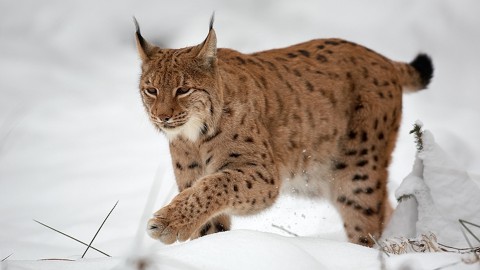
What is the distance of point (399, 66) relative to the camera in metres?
6.58

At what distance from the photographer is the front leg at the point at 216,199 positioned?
4301mm

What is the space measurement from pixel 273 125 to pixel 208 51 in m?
0.93

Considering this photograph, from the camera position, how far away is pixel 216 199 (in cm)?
465

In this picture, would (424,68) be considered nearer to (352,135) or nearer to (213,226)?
(352,135)

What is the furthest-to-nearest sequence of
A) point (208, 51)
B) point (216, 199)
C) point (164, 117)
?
point (208, 51) < point (164, 117) < point (216, 199)

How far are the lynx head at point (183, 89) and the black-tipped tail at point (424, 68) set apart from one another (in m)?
2.33

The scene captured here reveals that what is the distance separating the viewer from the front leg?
4.30 meters

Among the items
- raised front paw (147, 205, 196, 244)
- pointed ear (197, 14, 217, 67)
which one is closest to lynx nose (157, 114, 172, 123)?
pointed ear (197, 14, 217, 67)

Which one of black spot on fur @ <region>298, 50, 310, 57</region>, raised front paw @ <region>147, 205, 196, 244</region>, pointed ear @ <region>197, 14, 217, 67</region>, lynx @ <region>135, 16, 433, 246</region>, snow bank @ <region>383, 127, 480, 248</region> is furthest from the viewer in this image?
black spot on fur @ <region>298, 50, 310, 57</region>

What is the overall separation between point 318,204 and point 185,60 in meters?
2.20

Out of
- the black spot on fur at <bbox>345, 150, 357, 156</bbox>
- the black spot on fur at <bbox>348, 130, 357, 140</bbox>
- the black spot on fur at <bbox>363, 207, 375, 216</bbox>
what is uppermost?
the black spot on fur at <bbox>348, 130, 357, 140</bbox>

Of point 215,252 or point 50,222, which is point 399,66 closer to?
point 50,222

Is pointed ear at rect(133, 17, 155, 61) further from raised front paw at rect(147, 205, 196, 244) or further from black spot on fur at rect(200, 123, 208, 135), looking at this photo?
raised front paw at rect(147, 205, 196, 244)

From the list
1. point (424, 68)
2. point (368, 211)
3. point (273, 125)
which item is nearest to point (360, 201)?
point (368, 211)
